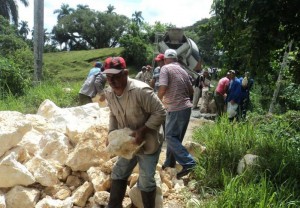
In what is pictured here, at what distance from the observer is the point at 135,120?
3.09 metres

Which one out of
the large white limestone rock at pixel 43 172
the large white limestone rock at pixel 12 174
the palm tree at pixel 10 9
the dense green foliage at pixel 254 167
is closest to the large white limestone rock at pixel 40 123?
the large white limestone rock at pixel 43 172

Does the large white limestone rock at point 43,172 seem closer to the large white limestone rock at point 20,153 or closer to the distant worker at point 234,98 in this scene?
the large white limestone rock at point 20,153

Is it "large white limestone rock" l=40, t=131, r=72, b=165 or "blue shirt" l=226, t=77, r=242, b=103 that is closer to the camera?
"large white limestone rock" l=40, t=131, r=72, b=165

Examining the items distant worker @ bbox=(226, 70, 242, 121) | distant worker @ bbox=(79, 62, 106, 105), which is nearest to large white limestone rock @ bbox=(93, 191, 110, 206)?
distant worker @ bbox=(79, 62, 106, 105)

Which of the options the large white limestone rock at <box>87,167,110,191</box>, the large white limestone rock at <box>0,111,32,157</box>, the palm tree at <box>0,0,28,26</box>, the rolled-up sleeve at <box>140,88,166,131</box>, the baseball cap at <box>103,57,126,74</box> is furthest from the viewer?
the palm tree at <box>0,0,28,26</box>

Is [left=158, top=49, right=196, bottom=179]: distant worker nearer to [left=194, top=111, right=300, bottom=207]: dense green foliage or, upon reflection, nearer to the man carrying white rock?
[left=194, top=111, right=300, bottom=207]: dense green foliage

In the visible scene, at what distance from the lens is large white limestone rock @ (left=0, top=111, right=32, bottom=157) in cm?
383

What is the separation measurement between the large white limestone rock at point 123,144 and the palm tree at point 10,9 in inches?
1293

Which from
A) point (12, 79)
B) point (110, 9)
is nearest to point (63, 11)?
point (110, 9)

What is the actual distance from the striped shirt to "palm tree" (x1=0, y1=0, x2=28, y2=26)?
31779 mm

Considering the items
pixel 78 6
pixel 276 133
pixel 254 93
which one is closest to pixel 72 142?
pixel 276 133

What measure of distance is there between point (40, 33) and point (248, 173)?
8.30 metres

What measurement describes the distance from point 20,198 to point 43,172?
347mm

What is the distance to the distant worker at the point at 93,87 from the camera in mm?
6426
